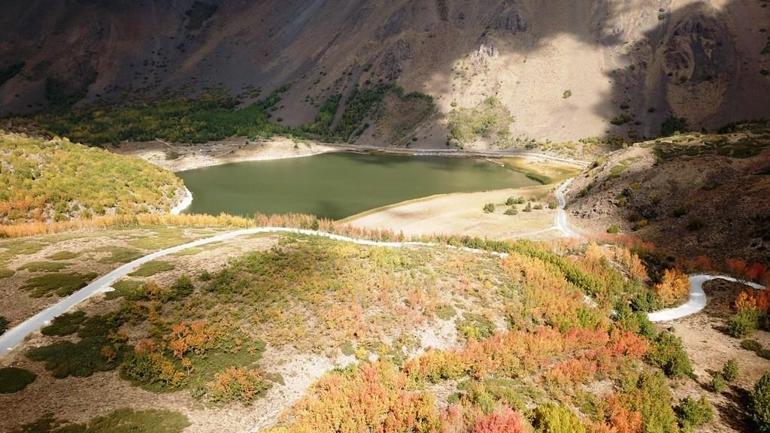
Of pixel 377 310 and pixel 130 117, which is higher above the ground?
pixel 130 117

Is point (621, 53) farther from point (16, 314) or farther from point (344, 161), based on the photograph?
point (16, 314)

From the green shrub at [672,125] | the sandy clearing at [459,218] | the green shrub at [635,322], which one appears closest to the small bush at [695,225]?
the sandy clearing at [459,218]

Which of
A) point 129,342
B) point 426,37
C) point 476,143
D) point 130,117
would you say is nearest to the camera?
point 129,342

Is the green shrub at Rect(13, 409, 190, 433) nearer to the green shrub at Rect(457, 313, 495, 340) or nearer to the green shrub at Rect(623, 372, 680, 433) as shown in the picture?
the green shrub at Rect(457, 313, 495, 340)

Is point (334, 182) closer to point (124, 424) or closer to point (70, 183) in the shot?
point (70, 183)

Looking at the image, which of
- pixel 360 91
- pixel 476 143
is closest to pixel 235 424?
pixel 476 143

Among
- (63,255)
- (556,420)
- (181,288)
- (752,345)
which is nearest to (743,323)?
(752,345)
